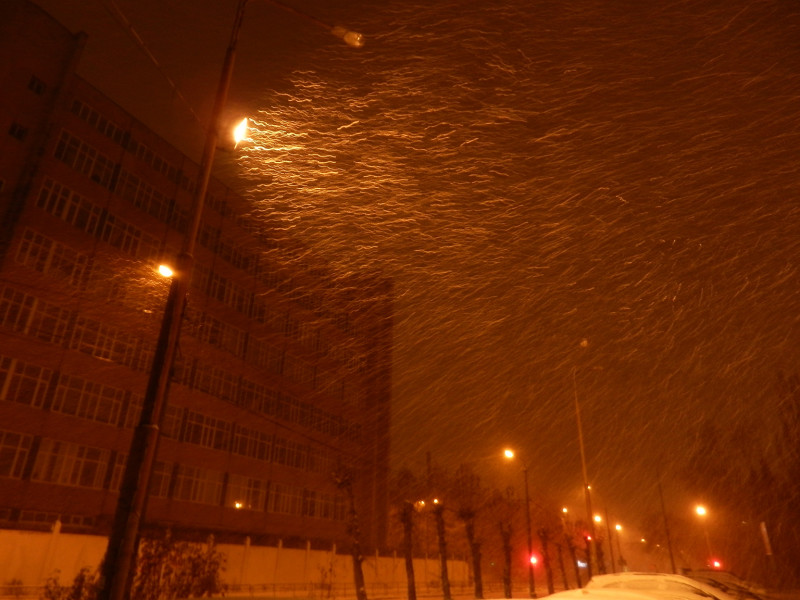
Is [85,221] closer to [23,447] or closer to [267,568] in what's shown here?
[23,447]

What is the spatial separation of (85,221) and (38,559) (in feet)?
69.2

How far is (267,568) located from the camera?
33000 millimetres

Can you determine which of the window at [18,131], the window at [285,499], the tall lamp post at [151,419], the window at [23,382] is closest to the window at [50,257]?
the window at [23,382]

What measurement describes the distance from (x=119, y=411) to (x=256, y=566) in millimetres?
12281

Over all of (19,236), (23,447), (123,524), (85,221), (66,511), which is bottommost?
(123,524)

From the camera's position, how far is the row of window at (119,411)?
31234mm

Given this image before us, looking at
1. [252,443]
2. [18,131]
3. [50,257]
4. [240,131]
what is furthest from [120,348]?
[240,131]

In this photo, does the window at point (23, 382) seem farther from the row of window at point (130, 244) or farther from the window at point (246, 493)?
the window at point (246, 493)

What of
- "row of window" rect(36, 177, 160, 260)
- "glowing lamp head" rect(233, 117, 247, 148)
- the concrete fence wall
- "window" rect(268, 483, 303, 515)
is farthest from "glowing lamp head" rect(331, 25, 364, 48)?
"window" rect(268, 483, 303, 515)

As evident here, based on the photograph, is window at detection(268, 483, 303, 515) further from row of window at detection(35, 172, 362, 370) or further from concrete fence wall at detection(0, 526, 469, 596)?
row of window at detection(35, 172, 362, 370)

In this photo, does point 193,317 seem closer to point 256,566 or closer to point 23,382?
point 23,382

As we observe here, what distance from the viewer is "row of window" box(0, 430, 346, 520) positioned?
100 ft

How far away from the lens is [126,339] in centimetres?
3766

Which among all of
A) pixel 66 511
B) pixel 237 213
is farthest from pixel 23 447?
pixel 237 213
